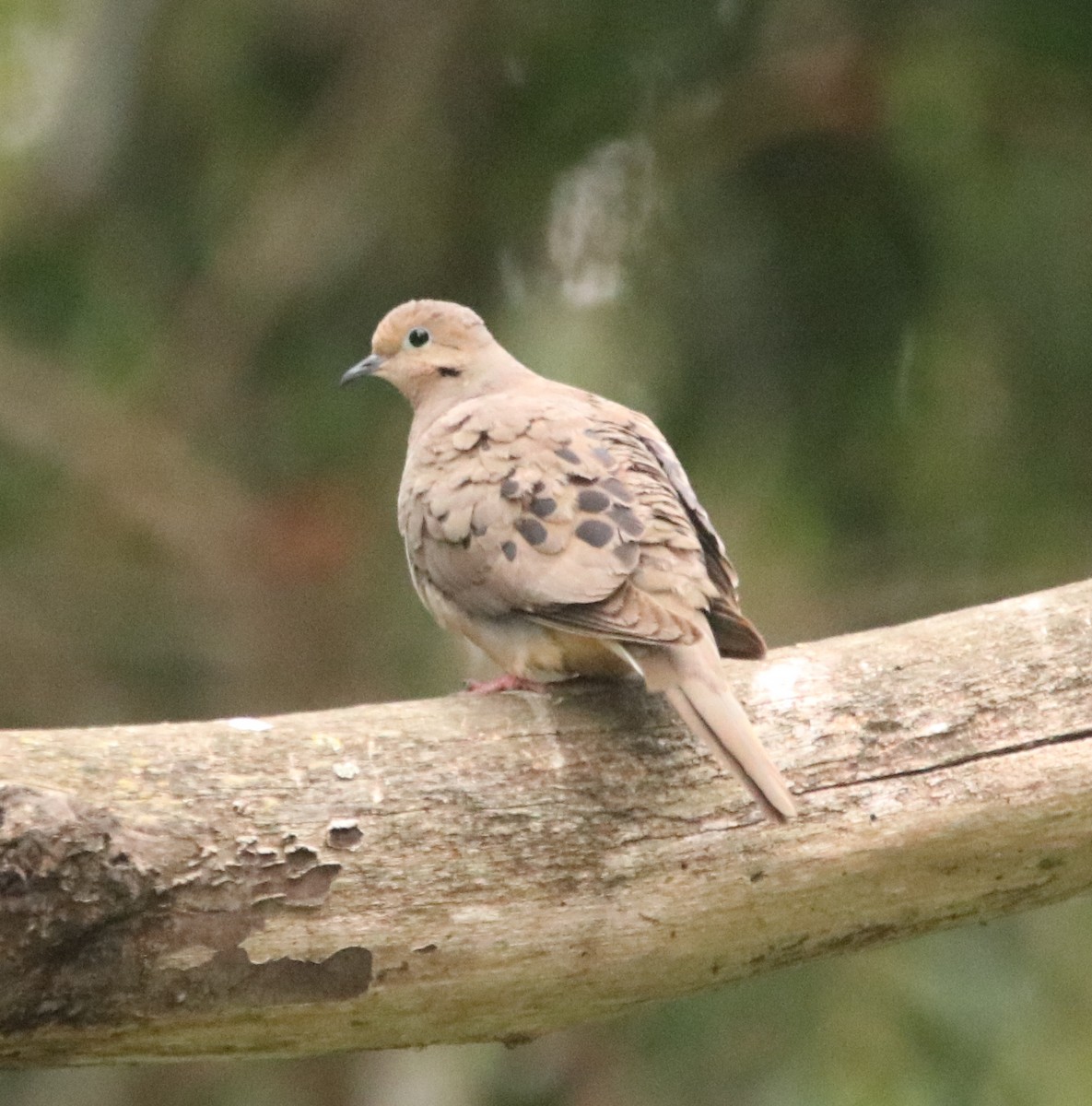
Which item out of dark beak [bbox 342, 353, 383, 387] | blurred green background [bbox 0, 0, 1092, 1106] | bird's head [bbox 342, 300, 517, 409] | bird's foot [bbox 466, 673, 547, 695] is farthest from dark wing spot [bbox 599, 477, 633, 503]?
blurred green background [bbox 0, 0, 1092, 1106]

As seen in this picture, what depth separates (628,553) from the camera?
10.9ft

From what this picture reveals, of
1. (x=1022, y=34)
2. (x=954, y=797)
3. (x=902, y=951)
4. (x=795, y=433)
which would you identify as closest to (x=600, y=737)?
(x=954, y=797)

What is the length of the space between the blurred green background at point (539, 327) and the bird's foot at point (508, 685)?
2.36m

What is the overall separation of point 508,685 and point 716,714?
1.95 ft

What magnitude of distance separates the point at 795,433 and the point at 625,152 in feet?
4.44

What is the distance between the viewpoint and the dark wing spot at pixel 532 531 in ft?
11.2

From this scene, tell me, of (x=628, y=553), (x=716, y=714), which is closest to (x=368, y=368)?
(x=628, y=553)

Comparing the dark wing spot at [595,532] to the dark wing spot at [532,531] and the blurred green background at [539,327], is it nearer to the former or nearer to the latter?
the dark wing spot at [532,531]

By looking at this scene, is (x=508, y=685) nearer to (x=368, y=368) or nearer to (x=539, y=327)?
(x=368, y=368)

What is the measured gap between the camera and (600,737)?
122 inches

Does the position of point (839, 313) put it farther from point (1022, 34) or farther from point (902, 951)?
point (902, 951)

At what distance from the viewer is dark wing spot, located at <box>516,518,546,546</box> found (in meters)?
3.42

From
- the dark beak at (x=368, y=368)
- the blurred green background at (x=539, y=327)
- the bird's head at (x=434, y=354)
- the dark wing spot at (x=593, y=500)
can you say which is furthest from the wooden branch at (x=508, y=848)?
the blurred green background at (x=539, y=327)

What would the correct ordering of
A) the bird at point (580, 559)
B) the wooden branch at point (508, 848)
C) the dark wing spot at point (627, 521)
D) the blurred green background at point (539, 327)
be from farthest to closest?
the blurred green background at point (539, 327) → the dark wing spot at point (627, 521) → the bird at point (580, 559) → the wooden branch at point (508, 848)
